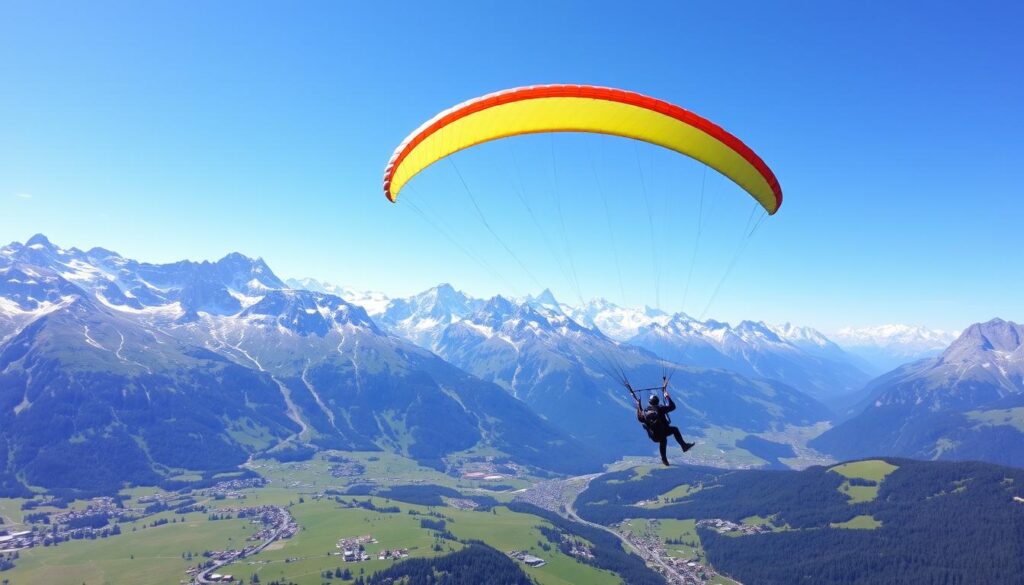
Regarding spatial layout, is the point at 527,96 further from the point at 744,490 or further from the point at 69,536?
the point at 744,490

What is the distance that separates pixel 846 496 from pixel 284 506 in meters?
157

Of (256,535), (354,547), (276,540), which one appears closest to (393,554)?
(354,547)

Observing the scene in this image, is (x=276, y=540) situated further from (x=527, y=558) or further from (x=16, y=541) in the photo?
(x=16, y=541)

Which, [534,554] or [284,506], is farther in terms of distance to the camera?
[284,506]

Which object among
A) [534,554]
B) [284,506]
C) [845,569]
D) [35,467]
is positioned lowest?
[845,569]

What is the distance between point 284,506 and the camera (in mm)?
169500

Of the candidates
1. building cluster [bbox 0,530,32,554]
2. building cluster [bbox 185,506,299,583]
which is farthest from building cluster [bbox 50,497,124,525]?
building cluster [bbox 185,506,299,583]

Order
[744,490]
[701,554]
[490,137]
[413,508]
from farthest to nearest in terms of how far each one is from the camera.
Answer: [744,490], [413,508], [701,554], [490,137]

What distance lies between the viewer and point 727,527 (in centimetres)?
15575

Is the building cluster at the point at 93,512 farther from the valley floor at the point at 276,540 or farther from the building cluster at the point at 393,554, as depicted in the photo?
the building cluster at the point at 393,554

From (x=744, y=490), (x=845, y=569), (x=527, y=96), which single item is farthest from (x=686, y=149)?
(x=744, y=490)

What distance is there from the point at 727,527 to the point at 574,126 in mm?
161838

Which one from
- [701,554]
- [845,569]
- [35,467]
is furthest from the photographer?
[35,467]

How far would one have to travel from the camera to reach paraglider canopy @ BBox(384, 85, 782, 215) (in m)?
18.3
